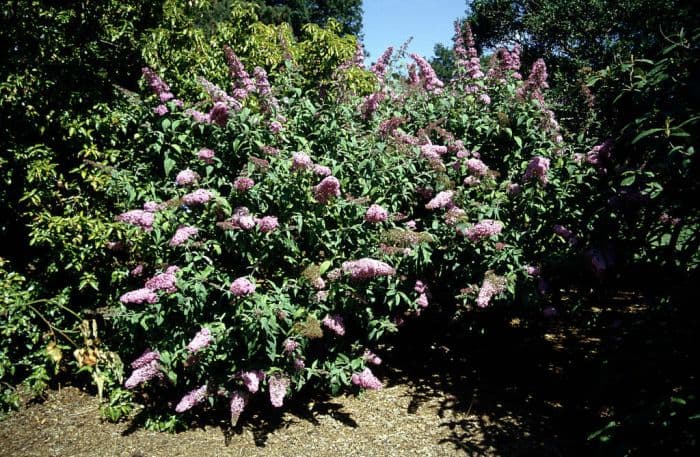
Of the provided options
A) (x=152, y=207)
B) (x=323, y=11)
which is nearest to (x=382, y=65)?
(x=152, y=207)

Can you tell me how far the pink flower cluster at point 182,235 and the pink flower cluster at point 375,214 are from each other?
1.29 meters

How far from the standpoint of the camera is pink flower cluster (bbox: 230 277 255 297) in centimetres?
331

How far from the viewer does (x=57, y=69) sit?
4309 millimetres

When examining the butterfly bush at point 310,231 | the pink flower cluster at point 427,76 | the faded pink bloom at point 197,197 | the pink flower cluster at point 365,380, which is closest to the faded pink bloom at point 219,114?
the butterfly bush at point 310,231

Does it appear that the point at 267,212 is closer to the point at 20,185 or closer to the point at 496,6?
the point at 20,185

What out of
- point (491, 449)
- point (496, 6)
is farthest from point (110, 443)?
point (496, 6)

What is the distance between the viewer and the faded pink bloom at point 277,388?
3.48 m

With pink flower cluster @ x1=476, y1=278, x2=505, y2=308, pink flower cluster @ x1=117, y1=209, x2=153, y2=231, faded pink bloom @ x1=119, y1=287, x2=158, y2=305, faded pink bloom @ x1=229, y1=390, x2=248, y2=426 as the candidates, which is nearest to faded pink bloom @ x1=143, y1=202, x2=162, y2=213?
pink flower cluster @ x1=117, y1=209, x2=153, y2=231

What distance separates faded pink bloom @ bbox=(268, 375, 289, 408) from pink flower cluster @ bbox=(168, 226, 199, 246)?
120 cm

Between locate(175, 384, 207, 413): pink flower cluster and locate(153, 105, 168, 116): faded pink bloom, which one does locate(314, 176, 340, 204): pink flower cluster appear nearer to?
locate(153, 105, 168, 116): faded pink bloom

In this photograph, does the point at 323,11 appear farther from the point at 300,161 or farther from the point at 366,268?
the point at 366,268

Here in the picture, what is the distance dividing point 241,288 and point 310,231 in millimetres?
767

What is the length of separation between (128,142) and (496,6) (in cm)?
2269

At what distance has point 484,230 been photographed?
371cm
